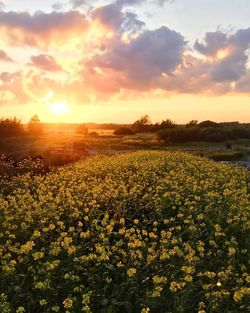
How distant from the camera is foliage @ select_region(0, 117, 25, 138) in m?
46.6

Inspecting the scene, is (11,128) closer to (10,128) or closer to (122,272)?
(10,128)

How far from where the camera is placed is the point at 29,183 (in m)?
16.1

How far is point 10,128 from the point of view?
47406 mm

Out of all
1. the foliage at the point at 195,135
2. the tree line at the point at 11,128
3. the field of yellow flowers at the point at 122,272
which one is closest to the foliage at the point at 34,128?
the tree line at the point at 11,128

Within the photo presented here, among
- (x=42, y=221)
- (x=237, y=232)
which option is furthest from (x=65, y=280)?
(x=237, y=232)

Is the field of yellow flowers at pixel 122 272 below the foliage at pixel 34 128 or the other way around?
below

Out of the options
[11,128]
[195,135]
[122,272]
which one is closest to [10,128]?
[11,128]

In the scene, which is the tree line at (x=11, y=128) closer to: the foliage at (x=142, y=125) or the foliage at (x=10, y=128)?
the foliage at (x=10, y=128)

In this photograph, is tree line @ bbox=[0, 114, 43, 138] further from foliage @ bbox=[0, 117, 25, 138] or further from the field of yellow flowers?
the field of yellow flowers

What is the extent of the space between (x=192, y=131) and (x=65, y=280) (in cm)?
6142

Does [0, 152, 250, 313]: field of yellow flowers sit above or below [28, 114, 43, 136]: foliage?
below

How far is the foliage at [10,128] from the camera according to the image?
4662 centimetres

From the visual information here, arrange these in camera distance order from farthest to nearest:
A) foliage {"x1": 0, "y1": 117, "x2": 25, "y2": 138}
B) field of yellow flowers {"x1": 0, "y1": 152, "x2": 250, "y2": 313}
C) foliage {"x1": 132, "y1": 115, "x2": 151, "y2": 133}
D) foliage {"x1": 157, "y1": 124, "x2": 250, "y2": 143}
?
foliage {"x1": 132, "y1": 115, "x2": 151, "y2": 133} → foliage {"x1": 157, "y1": 124, "x2": 250, "y2": 143} → foliage {"x1": 0, "y1": 117, "x2": 25, "y2": 138} → field of yellow flowers {"x1": 0, "y1": 152, "x2": 250, "y2": 313}

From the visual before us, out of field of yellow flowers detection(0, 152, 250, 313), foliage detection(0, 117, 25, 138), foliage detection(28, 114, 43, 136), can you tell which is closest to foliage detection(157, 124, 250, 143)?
foliage detection(28, 114, 43, 136)
